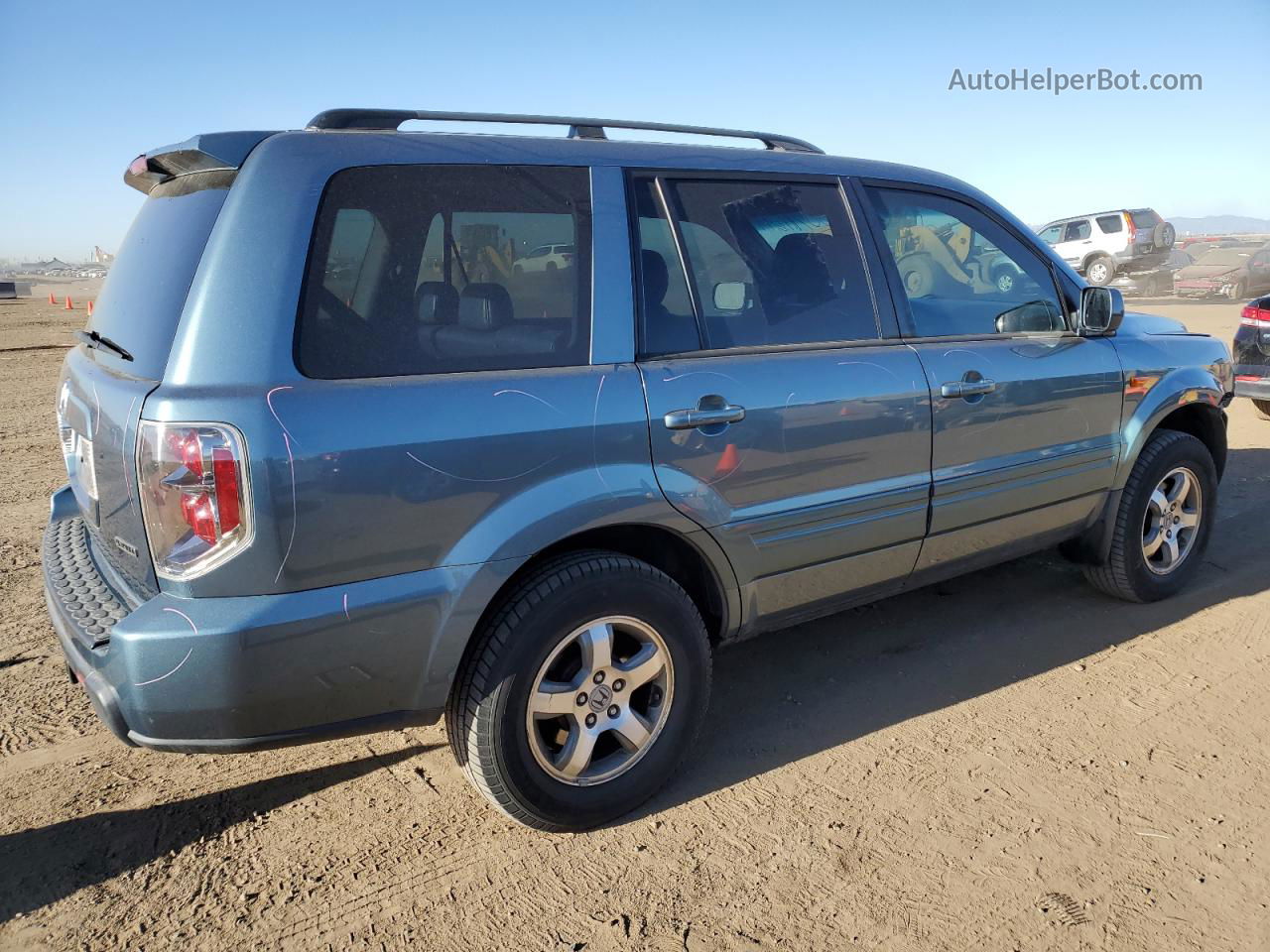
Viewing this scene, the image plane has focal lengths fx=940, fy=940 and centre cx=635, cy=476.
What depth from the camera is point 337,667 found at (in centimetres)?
228

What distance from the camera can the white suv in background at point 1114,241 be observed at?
75.8 ft

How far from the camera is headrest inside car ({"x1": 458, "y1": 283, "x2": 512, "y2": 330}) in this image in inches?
97.8

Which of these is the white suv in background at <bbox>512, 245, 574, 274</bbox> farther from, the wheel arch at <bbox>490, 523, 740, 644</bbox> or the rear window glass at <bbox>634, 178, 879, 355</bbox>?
the wheel arch at <bbox>490, 523, 740, 644</bbox>

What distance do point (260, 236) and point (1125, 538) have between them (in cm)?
367

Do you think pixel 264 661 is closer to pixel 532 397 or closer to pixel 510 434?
pixel 510 434

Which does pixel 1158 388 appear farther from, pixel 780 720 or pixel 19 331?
pixel 19 331

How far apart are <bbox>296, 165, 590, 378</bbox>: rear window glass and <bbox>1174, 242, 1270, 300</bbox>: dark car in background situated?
938 inches

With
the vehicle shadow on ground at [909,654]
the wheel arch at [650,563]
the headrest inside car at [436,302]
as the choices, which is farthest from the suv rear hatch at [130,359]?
the vehicle shadow on ground at [909,654]

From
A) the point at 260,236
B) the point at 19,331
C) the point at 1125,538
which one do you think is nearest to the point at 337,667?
the point at 260,236

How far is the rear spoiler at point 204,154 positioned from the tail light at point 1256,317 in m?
8.27

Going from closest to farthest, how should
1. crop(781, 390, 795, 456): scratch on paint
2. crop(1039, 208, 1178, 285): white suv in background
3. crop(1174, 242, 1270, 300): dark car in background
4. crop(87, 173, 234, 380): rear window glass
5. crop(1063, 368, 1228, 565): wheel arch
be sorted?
1. crop(87, 173, 234, 380): rear window glass
2. crop(781, 390, 795, 456): scratch on paint
3. crop(1063, 368, 1228, 565): wheel arch
4. crop(1174, 242, 1270, 300): dark car in background
5. crop(1039, 208, 1178, 285): white suv in background

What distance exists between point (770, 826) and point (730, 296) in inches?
63.6

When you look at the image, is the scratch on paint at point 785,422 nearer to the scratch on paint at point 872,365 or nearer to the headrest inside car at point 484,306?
the scratch on paint at point 872,365

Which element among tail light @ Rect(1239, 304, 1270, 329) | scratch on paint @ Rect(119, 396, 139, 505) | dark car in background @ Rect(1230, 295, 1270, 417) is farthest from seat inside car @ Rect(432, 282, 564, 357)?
tail light @ Rect(1239, 304, 1270, 329)
